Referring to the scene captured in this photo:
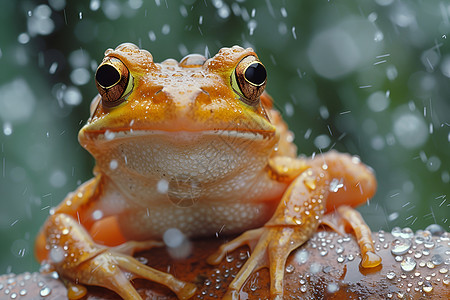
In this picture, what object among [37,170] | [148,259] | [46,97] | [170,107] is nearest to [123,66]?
[170,107]

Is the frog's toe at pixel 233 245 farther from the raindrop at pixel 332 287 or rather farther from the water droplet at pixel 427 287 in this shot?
the water droplet at pixel 427 287

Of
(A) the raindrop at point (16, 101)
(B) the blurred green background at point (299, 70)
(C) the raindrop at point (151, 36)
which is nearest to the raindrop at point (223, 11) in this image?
(B) the blurred green background at point (299, 70)

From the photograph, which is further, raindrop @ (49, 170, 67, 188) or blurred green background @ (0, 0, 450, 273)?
raindrop @ (49, 170, 67, 188)

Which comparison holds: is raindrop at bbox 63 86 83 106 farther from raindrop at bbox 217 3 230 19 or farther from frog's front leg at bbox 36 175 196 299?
frog's front leg at bbox 36 175 196 299

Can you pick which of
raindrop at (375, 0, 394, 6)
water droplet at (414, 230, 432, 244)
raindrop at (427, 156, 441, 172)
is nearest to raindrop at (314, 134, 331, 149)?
raindrop at (427, 156, 441, 172)

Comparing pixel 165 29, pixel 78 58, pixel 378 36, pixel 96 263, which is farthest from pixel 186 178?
pixel 378 36

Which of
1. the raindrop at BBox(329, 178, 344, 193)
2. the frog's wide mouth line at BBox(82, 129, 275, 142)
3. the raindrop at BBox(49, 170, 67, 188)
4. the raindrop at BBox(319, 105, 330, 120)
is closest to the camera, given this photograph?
the frog's wide mouth line at BBox(82, 129, 275, 142)

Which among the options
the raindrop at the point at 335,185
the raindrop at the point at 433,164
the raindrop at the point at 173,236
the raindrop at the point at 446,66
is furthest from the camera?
the raindrop at the point at 446,66

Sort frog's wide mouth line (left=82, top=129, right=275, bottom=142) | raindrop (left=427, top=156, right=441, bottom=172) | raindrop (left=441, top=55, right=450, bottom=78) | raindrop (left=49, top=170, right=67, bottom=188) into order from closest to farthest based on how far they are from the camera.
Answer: frog's wide mouth line (left=82, top=129, right=275, bottom=142), raindrop (left=427, top=156, right=441, bottom=172), raindrop (left=441, top=55, right=450, bottom=78), raindrop (left=49, top=170, right=67, bottom=188)
